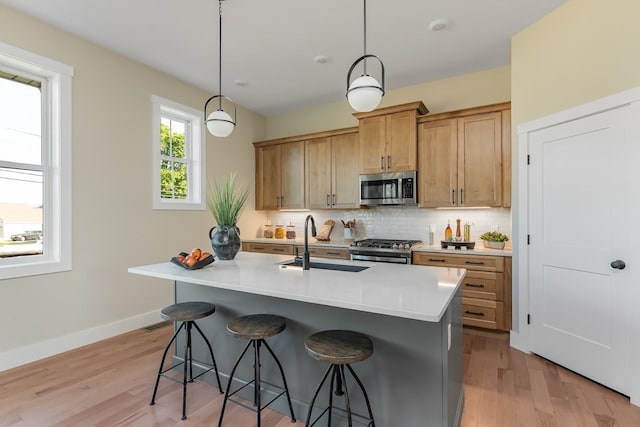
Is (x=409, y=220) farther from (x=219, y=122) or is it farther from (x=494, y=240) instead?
(x=219, y=122)

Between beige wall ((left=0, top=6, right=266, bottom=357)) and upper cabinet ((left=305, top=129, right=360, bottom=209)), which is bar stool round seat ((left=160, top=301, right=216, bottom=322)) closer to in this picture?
beige wall ((left=0, top=6, right=266, bottom=357))

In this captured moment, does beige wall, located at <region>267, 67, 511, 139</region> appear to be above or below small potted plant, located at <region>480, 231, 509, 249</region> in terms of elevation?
above

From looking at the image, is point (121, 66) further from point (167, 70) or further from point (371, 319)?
point (371, 319)

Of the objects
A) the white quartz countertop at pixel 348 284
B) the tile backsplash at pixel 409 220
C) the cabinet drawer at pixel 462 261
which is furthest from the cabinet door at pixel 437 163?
the white quartz countertop at pixel 348 284

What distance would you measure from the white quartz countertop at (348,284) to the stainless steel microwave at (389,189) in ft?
5.62

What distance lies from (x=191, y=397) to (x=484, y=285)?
2.89 metres

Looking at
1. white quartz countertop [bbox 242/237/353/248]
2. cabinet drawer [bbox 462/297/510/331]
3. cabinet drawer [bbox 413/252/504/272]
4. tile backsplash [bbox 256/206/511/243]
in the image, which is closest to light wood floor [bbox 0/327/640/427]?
cabinet drawer [bbox 462/297/510/331]

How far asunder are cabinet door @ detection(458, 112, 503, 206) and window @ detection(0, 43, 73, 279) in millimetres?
4067

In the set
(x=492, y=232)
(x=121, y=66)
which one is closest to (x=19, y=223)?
(x=121, y=66)

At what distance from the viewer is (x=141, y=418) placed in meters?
2.03

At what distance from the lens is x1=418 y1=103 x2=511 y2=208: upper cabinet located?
348cm

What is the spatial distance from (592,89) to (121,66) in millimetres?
4431

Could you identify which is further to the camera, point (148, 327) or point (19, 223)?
point (148, 327)

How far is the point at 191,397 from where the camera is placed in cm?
227
